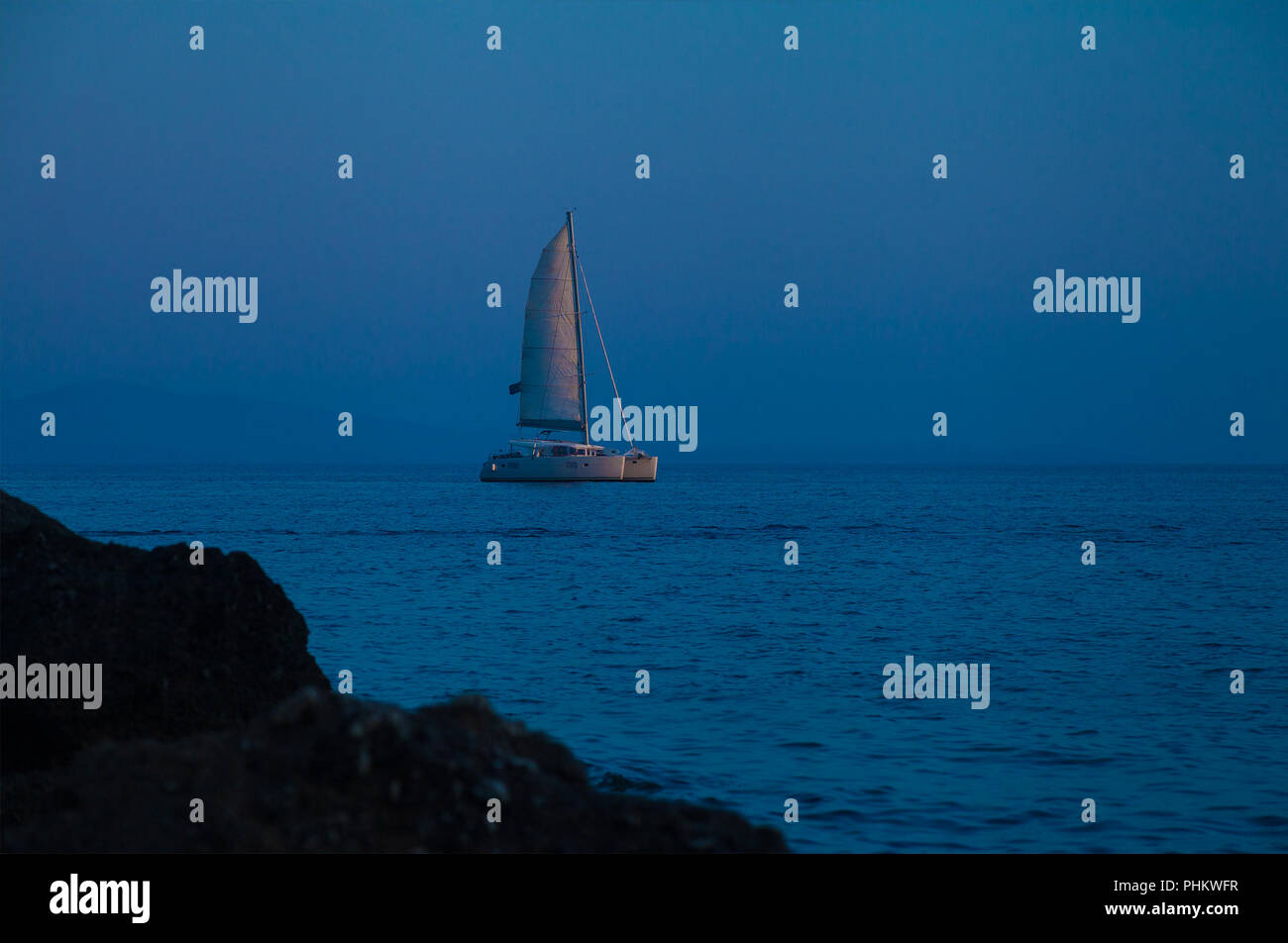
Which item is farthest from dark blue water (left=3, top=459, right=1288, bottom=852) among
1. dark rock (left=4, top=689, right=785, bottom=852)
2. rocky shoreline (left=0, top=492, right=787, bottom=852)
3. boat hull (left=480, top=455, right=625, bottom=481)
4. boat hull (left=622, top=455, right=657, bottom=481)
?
boat hull (left=622, top=455, right=657, bottom=481)

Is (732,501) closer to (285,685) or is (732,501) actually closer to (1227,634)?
(1227,634)

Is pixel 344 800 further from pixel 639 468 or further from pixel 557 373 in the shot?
pixel 639 468

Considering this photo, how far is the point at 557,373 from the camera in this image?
87125mm

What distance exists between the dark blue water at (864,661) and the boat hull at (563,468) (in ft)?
149

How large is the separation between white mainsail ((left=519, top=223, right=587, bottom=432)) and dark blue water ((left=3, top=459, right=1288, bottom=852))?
36.6m

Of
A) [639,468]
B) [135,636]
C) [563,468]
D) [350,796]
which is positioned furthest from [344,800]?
[639,468]

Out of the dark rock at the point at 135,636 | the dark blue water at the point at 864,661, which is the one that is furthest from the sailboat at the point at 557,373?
the dark rock at the point at 135,636

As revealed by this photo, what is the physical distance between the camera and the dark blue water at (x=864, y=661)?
33.4 feet

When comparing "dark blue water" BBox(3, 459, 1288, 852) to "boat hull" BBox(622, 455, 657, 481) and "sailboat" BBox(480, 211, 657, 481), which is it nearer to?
"sailboat" BBox(480, 211, 657, 481)

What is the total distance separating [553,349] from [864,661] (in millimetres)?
69212

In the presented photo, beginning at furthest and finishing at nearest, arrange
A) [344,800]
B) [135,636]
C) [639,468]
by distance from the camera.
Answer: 1. [639,468]
2. [135,636]
3. [344,800]

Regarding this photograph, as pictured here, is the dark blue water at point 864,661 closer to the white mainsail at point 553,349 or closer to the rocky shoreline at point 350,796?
the rocky shoreline at point 350,796

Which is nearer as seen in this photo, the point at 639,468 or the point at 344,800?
the point at 344,800
